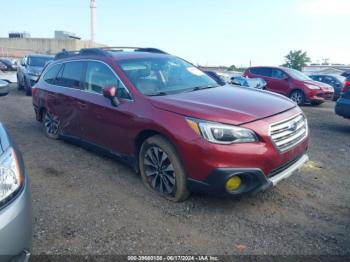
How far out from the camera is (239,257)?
9.55 feet

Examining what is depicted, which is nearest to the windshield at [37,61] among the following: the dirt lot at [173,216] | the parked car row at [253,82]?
the parked car row at [253,82]

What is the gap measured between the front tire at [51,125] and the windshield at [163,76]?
221 cm

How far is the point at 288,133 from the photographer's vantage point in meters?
3.72

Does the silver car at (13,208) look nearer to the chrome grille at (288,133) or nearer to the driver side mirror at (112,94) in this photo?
the driver side mirror at (112,94)

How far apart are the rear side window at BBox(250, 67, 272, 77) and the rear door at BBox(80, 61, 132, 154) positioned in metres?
11.9

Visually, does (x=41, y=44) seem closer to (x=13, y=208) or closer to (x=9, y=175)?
(x=9, y=175)

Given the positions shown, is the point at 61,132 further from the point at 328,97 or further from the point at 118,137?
the point at 328,97

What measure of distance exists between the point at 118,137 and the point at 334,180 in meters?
3.04

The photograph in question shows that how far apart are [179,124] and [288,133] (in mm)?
1222

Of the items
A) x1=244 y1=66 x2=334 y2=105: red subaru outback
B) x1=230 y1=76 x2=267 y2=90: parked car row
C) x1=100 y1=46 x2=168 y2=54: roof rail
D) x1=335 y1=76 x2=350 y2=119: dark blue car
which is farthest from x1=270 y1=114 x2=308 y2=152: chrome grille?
x1=244 y1=66 x2=334 y2=105: red subaru outback

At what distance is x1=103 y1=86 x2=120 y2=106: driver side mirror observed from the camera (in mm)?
4168

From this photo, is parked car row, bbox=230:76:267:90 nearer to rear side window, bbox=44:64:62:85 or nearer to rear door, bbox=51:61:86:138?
rear side window, bbox=44:64:62:85

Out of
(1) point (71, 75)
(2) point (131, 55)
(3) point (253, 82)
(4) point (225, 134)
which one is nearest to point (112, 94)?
(2) point (131, 55)

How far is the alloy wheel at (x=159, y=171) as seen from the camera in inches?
150
